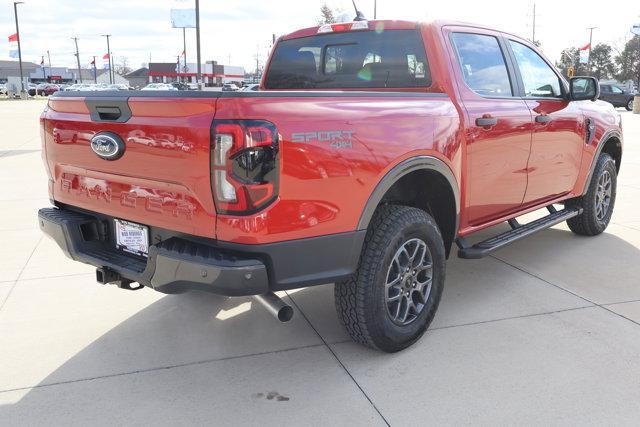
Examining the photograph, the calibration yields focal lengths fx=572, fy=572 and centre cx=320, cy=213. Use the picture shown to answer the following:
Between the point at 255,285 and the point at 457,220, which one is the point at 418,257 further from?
the point at 255,285

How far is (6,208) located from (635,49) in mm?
80690

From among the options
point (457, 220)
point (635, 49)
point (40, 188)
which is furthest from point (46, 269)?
point (635, 49)

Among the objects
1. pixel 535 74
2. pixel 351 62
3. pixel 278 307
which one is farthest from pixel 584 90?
pixel 278 307

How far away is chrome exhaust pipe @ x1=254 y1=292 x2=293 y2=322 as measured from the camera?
2770 mm

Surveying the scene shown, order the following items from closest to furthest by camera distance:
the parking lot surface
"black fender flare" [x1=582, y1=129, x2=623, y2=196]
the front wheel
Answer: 1. the parking lot surface
2. the front wheel
3. "black fender flare" [x1=582, y1=129, x2=623, y2=196]

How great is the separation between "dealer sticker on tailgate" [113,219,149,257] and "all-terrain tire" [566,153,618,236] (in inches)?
160

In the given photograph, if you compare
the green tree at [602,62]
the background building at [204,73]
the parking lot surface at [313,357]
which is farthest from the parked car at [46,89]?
the parking lot surface at [313,357]

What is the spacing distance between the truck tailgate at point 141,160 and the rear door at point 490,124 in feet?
5.89

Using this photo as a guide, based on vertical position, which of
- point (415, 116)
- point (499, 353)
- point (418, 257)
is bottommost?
point (499, 353)

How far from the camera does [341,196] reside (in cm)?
268

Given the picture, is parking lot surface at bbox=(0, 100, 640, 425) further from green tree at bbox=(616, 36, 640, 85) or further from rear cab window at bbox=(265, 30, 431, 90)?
green tree at bbox=(616, 36, 640, 85)

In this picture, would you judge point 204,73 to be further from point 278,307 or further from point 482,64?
point 278,307

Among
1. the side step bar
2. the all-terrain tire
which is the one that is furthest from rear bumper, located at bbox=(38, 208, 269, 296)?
the all-terrain tire

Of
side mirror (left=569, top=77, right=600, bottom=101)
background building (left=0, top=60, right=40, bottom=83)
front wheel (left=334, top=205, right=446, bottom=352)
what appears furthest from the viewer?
background building (left=0, top=60, right=40, bottom=83)
